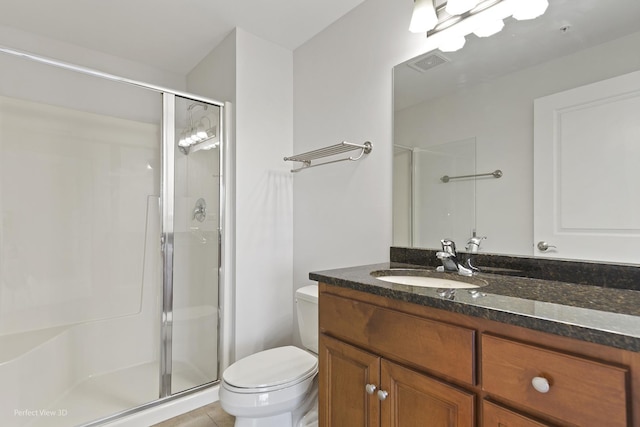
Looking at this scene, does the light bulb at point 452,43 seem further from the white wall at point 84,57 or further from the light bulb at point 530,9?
the white wall at point 84,57

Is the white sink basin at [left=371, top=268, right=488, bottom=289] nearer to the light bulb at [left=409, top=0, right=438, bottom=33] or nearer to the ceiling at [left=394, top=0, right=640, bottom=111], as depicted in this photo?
the ceiling at [left=394, top=0, right=640, bottom=111]

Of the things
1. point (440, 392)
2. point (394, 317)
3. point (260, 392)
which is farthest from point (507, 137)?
point (260, 392)

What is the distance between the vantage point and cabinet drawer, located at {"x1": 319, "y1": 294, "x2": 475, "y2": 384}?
792mm

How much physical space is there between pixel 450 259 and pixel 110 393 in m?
2.16

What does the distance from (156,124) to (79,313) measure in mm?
1436

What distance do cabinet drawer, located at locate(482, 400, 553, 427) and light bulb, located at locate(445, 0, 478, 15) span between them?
1397mm

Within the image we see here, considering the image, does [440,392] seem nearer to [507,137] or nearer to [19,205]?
[507,137]

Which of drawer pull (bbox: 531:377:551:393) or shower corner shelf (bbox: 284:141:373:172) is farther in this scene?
shower corner shelf (bbox: 284:141:373:172)

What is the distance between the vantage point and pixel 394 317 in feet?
3.10

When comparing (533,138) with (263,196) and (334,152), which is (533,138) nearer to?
(334,152)

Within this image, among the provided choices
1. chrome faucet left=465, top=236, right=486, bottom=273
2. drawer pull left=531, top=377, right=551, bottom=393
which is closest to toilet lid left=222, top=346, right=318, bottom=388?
chrome faucet left=465, top=236, right=486, bottom=273

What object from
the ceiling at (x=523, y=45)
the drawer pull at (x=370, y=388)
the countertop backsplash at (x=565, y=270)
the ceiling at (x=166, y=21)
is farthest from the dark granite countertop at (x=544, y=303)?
the ceiling at (x=166, y=21)

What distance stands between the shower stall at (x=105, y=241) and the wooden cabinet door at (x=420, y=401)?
4.64 feet

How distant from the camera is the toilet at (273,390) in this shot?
4.40ft
